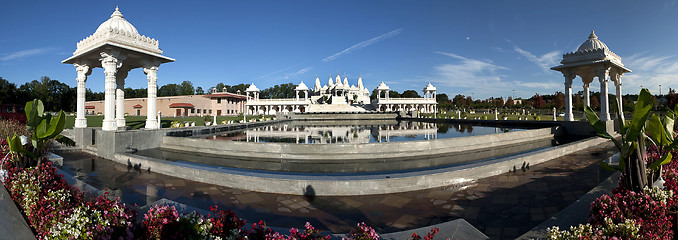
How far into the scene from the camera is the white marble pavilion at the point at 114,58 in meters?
10.9

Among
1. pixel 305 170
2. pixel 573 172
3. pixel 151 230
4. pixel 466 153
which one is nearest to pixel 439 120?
pixel 466 153

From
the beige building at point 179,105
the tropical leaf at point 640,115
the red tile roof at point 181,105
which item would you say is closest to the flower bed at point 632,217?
the tropical leaf at point 640,115

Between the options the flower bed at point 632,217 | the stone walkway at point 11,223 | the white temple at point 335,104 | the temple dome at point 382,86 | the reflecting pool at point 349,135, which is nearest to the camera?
the flower bed at point 632,217

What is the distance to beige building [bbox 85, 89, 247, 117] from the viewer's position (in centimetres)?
4994

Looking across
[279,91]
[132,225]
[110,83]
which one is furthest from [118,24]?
[279,91]

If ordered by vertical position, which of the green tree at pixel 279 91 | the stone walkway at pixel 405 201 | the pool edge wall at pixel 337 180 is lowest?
the stone walkway at pixel 405 201

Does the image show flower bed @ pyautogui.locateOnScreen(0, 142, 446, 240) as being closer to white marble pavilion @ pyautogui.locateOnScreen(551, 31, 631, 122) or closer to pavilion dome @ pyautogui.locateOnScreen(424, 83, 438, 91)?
white marble pavilion @ pyautogui.locateOnScreen(551, 31, 631, 122)

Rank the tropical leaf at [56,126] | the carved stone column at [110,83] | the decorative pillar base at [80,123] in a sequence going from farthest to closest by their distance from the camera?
the decorative pillar base at [80,123] → the carved stone column at [110,83] → the tropical leaf at [56,126]

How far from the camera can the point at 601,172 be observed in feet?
24.0

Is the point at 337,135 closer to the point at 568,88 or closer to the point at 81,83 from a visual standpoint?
the point at 81,83

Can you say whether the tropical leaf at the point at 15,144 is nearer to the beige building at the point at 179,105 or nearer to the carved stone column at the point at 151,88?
the carved stone column at the point at 151,88

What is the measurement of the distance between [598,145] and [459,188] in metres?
11.1

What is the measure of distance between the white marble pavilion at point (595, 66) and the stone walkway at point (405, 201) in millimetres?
14995

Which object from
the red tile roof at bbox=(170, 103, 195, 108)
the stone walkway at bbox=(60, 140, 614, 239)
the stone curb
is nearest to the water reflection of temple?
the stone walkway at bbox=(60, 140, 614, 239)
